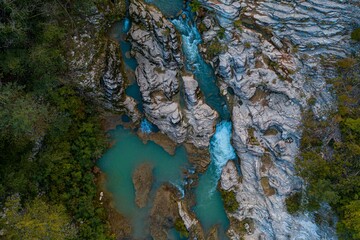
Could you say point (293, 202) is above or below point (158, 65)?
below

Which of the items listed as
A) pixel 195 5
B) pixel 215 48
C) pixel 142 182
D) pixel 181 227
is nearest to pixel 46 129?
→ pixel 142 182

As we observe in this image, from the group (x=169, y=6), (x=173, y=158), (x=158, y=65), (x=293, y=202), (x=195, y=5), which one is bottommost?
(x=173, y=158)

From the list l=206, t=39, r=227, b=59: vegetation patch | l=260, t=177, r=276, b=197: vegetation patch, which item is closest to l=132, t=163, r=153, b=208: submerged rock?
l=260, t=177, r=276, b=197: vegetation patch

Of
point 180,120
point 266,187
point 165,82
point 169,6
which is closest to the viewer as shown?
point 169,6

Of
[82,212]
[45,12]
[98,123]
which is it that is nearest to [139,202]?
[82,212]

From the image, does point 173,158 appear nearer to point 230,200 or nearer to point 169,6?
point 230,200

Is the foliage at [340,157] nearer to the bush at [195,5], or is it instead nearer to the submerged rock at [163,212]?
the submerged rock at [163,212]
